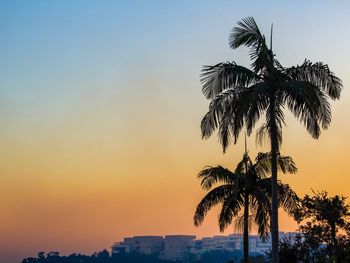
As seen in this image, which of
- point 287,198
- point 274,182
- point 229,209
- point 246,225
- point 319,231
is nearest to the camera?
point 274,182

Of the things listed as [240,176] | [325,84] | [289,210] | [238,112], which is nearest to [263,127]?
[238,112]

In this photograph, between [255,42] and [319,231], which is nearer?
[255,42]

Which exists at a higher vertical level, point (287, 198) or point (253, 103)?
point (253, 103)

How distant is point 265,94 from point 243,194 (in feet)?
36.4

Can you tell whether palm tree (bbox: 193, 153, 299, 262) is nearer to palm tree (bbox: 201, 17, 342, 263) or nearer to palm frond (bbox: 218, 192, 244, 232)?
palm frond (bbox: 218, 192, 244, 232)

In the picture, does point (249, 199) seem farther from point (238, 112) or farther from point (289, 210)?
point (238, 112)

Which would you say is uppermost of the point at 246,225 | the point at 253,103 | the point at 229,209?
the point at 253,103

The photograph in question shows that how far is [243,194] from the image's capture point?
2852 cm

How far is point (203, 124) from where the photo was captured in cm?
1936

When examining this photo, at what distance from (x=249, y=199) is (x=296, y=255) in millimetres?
17876

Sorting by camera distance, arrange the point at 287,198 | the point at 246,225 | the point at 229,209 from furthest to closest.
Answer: the point at 229,209, the point at 246,225, the point at 287,198

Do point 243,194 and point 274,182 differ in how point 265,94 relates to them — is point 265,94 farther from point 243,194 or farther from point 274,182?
point 243,194

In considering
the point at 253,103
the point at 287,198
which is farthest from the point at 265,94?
the point at 287,198

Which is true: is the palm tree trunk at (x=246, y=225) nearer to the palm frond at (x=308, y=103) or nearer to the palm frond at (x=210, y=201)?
the palm frond at (x=210, y=201)
